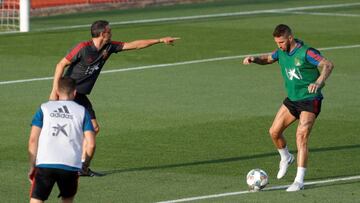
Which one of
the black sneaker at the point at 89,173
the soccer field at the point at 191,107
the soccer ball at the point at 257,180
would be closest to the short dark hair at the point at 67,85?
the soccer field at the point at 191,107

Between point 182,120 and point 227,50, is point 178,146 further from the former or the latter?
point 227,50

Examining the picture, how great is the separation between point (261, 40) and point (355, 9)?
9.79 metres

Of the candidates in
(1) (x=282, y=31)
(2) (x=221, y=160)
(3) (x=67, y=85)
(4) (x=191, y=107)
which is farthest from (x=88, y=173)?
(4) (x=191, y=107)

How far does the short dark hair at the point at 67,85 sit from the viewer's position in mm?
12914

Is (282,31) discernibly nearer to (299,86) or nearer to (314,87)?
(299,86)

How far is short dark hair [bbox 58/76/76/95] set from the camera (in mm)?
12914

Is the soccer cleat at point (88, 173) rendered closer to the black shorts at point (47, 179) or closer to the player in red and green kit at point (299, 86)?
the player in red and green kit at point (299, 86)

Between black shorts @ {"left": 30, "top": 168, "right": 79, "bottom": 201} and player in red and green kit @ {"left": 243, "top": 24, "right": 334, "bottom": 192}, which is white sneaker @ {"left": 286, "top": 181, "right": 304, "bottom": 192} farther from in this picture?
black shorts @ {"left": 30, "top": 168, "right": 79, "bottom": 201}

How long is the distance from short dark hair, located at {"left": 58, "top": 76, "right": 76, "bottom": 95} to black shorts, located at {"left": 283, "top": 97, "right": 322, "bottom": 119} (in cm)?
536

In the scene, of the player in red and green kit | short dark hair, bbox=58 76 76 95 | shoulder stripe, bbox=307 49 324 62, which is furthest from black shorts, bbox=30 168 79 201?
shoulder stripe, bbox=307 49 324 62

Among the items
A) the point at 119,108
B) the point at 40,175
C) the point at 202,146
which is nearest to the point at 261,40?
the point at 119,108

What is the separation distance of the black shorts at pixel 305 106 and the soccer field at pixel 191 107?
3.26ft

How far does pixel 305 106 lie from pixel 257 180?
1496 millimetres

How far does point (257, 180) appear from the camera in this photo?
16.7 meters
